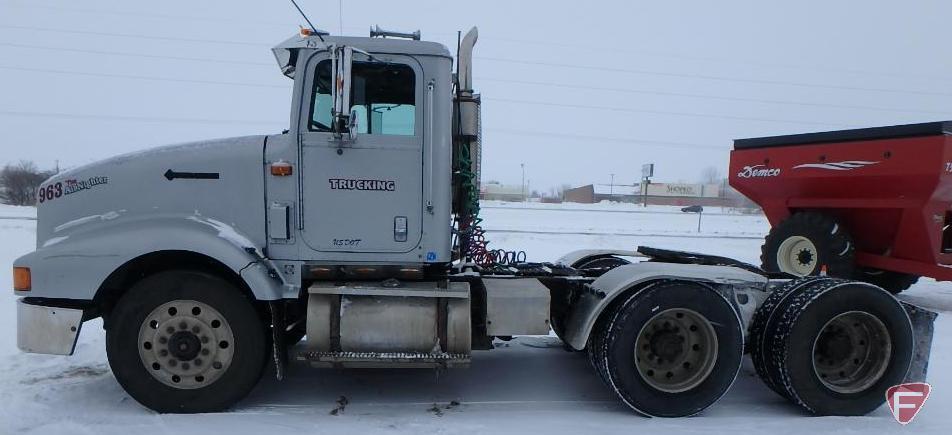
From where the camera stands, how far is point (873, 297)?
4281 millimetres

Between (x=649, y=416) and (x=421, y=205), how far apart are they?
2350mm

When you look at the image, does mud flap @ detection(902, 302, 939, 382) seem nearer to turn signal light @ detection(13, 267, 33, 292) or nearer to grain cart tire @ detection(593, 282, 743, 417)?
grain cart tire @ detection(593, 282, 743, 417)

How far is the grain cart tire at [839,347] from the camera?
13.8ft

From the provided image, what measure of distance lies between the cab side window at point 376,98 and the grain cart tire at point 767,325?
3.18 metres

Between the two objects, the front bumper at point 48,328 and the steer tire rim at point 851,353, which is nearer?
the front bumper at point 48,328

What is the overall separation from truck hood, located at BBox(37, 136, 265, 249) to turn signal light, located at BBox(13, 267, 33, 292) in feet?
0.72

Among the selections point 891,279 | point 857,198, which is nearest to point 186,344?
point 857,198

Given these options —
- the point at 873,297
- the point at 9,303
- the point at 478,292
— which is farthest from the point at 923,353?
the point at 9,303

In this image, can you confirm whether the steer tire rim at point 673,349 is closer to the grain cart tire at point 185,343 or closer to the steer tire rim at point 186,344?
the grain cart tire at point 185,343

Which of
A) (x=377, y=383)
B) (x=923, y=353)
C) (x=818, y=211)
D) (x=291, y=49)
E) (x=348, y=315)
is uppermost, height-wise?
(x=291, y=49)

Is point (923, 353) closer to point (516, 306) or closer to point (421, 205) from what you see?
point (516, 306)

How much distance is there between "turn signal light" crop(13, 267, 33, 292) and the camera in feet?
13.0

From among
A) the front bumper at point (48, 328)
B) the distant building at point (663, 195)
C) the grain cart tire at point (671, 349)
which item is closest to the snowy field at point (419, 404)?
the grain cart tire at point (671, 349)

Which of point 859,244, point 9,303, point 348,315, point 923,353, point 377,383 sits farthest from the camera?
point 859,244
